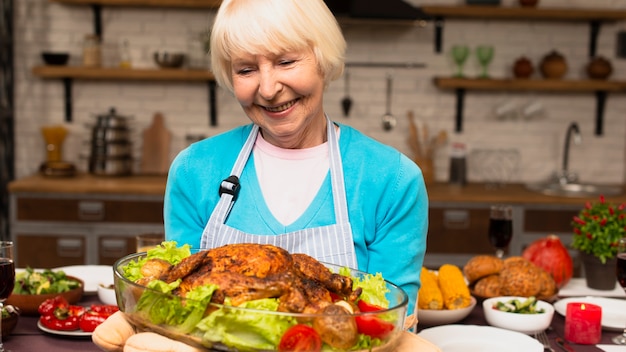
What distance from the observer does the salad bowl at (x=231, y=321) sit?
3.56 ft

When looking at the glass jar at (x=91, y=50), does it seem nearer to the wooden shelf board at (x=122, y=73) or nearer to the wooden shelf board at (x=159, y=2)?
the wooden shelf board at (x=122, y=73)

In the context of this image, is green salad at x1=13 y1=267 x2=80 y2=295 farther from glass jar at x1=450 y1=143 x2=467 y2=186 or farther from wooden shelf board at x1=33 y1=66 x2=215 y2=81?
glass jar at x1=450 y1=143 x2=467 y2=186

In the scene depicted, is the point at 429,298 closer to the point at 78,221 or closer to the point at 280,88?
the point at 280,88

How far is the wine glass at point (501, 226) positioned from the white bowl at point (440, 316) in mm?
518

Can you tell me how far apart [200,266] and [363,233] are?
0.67 metres

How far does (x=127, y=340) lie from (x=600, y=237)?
67.7 inches

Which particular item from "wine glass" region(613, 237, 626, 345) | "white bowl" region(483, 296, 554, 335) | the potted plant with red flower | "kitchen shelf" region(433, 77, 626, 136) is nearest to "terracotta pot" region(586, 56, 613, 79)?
"kitchen shelf" region(433, 77, 626, 136)

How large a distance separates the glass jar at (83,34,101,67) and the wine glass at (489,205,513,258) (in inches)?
126

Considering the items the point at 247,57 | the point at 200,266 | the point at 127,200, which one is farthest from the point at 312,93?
the point at 127,200

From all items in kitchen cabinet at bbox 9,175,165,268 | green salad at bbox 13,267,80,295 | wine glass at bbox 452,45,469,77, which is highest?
wine glass at bbox 452,45,469,77

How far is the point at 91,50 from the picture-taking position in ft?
16.2

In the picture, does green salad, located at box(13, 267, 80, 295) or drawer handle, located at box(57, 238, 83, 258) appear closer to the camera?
green salad, located at box(13, 267, 80, 295)

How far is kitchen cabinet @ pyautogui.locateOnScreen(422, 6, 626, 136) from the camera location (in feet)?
16.0

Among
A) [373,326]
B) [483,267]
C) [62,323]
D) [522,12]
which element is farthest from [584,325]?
[522,12]
